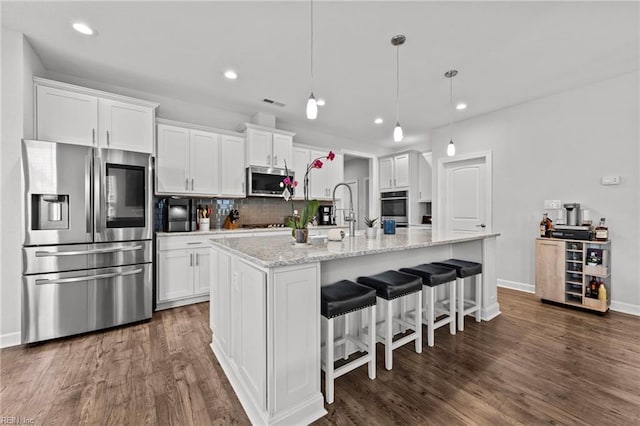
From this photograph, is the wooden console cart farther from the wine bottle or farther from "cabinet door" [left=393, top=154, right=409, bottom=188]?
"cabinet door" [left=393, top=154, right=409, bottom=188]

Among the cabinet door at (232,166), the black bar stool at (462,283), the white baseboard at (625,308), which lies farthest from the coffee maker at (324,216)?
the white baseboard at (625,308)

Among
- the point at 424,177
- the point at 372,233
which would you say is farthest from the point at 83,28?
the point at 424,177

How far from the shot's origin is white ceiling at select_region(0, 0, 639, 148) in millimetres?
2102

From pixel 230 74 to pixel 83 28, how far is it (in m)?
1.28

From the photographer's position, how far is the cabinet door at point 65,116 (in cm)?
265

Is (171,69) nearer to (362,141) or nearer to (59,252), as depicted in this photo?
→ (59,252)

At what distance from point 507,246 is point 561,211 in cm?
87

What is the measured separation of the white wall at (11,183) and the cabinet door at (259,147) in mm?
2323

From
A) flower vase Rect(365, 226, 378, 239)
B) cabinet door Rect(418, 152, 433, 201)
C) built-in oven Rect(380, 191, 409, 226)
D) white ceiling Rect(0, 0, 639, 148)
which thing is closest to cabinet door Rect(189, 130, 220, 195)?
white ceiling Rect(0, 0, 639, 148)

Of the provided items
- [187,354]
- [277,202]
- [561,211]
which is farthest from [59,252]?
[561,211]

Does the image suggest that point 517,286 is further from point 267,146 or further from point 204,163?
point 204,163

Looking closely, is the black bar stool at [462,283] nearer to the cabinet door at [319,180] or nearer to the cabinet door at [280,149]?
the cabinet door at [319,180]

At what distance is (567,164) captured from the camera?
3.53m

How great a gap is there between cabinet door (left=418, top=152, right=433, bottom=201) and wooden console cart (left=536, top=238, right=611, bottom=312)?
233 centimetres
